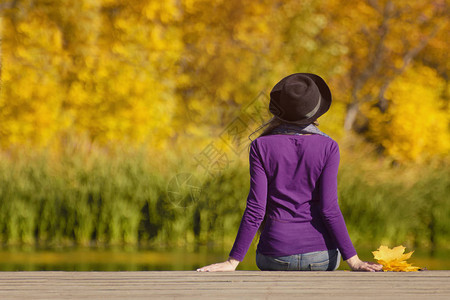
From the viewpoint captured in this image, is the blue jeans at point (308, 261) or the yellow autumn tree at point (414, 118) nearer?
the blue jeans at point (308, 261)

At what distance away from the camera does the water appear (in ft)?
20.7

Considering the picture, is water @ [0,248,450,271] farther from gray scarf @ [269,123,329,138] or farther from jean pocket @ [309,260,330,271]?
gray scarf @ [269,123,329,138]

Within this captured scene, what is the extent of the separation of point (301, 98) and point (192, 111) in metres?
13.6

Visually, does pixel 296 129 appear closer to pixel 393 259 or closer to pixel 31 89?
pixel 393 259

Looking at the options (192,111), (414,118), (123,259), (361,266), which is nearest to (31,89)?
(192,111)

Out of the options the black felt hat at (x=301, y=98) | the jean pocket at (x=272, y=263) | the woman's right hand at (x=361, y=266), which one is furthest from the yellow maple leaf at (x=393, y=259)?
the black felt hat at (x=301, y=98)

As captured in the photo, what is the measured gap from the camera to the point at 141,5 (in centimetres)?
1562

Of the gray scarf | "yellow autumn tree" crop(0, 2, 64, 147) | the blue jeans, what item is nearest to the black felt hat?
the gray scarf

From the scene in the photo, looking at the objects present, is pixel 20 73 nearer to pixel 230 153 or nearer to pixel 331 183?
pixel 230 153

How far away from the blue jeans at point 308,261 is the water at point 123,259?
2786 millimetres

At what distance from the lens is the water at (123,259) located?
20.7ft

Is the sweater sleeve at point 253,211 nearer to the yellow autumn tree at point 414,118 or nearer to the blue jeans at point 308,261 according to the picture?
the blue jeans at point 308,261

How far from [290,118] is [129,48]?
11.5 metres

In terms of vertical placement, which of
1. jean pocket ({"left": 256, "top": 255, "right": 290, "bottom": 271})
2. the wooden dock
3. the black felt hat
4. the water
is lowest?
the water
